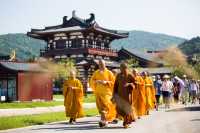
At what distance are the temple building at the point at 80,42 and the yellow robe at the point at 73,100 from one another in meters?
41.9

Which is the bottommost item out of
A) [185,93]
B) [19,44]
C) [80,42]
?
[185,93]

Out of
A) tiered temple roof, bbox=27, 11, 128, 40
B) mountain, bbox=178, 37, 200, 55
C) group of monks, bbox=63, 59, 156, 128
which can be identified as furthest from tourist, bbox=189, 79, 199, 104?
mountain, bbox=178, 37, 200, 55

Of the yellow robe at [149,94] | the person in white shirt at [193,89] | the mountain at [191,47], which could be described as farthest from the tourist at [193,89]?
the mountain at [191,47]

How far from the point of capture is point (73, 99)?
649 inches

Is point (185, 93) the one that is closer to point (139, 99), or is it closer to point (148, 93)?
point (148, 93)

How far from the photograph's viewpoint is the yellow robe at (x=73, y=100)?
→ 16.3m

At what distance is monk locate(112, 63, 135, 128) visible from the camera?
1376cm

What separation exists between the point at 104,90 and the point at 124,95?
100cm

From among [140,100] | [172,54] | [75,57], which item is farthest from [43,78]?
[172,54]

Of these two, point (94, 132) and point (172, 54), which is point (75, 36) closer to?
point (172, 54)

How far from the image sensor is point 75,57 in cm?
→ 6272

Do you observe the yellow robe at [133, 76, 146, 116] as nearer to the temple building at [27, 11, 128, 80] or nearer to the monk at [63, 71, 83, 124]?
the monk at [63, 71, 83, 124]

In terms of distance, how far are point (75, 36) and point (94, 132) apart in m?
52.6

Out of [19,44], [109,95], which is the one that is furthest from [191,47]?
[109,95]
